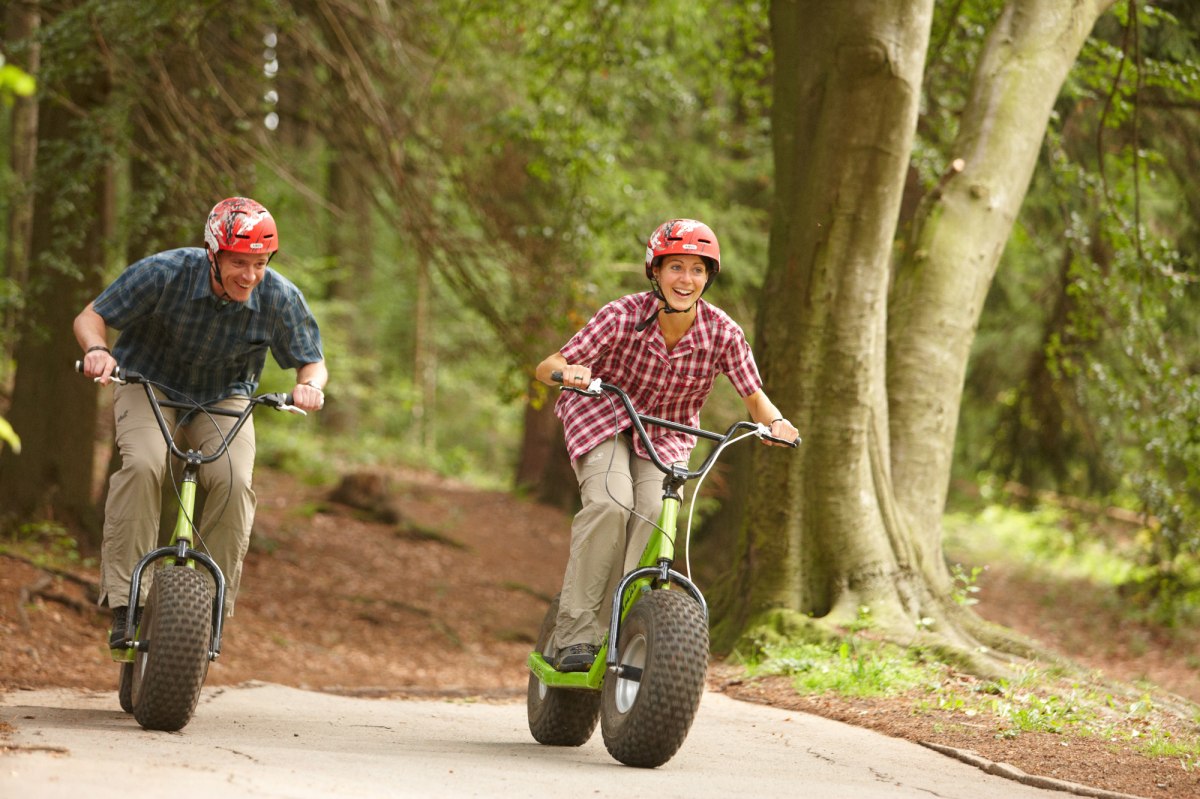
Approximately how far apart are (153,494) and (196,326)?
78cm

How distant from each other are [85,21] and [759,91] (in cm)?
704

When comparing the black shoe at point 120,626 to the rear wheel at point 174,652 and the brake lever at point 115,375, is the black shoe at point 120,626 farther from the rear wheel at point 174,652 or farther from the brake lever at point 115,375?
the brake lever at point 115,375

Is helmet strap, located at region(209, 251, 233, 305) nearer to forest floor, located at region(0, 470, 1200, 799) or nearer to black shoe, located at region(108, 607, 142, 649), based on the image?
black shoe, located at region(108, 607, 142, 649)

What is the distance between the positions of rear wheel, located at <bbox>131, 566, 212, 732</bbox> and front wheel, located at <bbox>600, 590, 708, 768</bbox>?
1682mm

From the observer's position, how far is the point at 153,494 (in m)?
5.57

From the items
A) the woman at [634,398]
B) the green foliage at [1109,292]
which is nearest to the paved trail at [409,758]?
the woman at [634,398]

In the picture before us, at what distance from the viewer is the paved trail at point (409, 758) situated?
3.67 meters

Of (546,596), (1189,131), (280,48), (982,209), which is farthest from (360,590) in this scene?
(1189,131)

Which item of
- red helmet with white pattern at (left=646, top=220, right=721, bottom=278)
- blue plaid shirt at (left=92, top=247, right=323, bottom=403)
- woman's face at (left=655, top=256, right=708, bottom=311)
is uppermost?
red helmet with white pattern at (left=646, top=220, right=721, bottom=278)

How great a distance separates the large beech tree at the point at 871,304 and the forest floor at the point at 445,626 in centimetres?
85

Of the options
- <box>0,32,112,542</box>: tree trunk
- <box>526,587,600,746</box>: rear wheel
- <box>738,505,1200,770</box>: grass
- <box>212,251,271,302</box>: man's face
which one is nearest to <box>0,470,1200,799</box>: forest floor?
<box>738,505,1200,770</box>: grass

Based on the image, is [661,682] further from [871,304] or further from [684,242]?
[871,304]

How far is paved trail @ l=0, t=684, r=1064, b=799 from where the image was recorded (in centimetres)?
367

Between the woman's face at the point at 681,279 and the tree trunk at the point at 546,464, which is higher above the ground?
the woman's face at the point at 681,279
